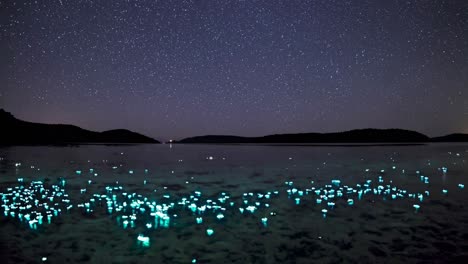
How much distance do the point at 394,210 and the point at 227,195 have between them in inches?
330

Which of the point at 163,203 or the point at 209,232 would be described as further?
the point at 163,203

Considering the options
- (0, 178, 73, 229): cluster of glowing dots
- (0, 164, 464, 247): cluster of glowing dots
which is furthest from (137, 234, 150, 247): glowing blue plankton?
(0, 178, 73, 229): cluster of glowing dots

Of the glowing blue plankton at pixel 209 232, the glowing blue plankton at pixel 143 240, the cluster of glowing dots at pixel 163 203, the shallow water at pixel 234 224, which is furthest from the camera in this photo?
the cluster of glowing dots at pixel 163 203

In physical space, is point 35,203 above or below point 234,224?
above

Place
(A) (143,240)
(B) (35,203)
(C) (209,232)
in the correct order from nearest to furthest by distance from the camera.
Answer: (A) (143,240) < (C) (209,232) < (B) (35,203)

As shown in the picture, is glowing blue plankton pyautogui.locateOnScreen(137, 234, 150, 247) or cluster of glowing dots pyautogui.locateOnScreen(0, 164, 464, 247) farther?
Answer: cluster of glowing dots pyautogui.locateOnScreen(0, 164, 464, 247)

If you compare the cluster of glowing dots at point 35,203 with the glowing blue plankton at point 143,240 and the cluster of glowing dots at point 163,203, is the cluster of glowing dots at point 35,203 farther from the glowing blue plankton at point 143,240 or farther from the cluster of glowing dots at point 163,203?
the glowing blue plankton at point 143,240

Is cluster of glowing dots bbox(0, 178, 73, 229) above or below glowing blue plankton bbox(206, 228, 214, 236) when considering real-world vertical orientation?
above

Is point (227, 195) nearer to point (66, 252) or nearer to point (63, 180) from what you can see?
point (66, 252)

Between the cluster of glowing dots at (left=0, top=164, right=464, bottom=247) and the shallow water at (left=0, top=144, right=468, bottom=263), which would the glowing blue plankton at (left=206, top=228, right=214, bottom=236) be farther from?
the shallow water at (left=0, top=144, right=468, bottom=263)

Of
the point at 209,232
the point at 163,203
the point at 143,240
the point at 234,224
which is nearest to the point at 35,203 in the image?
the point at 163,203

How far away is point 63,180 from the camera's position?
25938mm

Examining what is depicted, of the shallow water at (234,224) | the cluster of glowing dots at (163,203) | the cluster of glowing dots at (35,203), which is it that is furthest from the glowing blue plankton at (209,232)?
the cluster of glowing dots at (35,203)

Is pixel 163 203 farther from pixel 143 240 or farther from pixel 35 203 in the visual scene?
pixel 143 240
